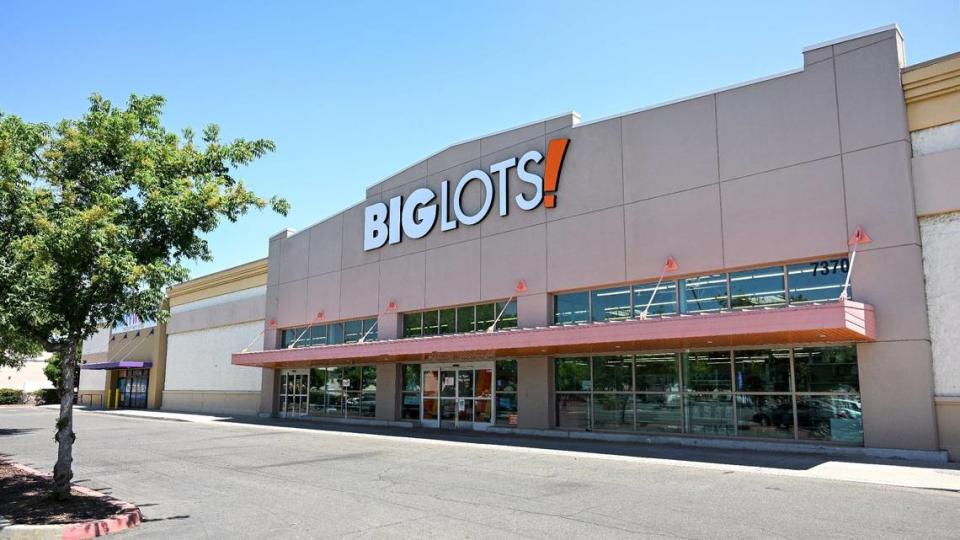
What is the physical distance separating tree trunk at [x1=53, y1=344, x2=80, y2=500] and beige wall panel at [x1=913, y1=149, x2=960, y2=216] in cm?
1679

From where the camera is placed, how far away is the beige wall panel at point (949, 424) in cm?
1409

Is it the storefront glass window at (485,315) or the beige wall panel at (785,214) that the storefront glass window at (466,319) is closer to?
the storefront glass window at (485,315)

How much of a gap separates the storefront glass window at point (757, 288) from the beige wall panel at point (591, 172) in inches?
166

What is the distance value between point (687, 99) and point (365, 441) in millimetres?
13390

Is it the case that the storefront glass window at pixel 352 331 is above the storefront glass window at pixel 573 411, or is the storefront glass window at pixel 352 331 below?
above

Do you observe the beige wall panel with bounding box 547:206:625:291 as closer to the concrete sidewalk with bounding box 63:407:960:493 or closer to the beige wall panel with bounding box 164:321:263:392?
the concrete sidewalk with bounding box 63:407:960:493

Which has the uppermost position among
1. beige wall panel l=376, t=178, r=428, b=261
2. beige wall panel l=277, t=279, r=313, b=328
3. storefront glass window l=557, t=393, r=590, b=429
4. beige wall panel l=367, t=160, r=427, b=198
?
beige wall panel l=367, t=160, r=427, b=198

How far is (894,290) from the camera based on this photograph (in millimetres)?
14930

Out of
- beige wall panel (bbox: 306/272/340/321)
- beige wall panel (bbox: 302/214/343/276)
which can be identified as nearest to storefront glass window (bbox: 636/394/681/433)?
beige wall panel (bbox: 306/272/340/321)

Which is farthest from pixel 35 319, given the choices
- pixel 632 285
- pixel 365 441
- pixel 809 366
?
pixel 809 366

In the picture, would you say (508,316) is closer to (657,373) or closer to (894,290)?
(657,373)

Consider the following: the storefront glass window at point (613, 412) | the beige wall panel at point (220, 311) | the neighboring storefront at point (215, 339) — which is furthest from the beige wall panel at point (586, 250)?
the beige wall panel at point (220, 311)

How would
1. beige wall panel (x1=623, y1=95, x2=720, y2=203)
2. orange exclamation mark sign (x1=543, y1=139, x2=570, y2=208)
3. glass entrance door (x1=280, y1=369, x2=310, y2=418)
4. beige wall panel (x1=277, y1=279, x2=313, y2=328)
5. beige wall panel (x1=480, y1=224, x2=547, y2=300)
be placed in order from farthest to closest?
beige wall panel (x1=277, y1=279, x2=313, y2=328), glass entrance door (x1=280, y1=369, x2=310, y2=418), beige wall panel (x1=480, y1=224, x2=547, y2=300), orange exclamation mark sign (x1=543, y1=139, x2=570, y2=208), beige wall panel (x1=623, y1=95, x2=720, y2=203)

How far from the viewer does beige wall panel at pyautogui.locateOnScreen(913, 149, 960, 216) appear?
47.7 feet
